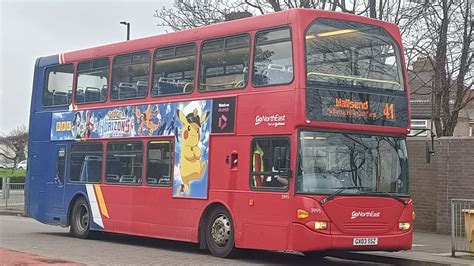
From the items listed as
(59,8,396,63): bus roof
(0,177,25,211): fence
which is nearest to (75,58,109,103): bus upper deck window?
(59,8,396,63): bus roof

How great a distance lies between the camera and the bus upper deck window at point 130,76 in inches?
637

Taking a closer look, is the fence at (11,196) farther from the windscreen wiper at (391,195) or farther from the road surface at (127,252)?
the windscreen wiper at (391,195)

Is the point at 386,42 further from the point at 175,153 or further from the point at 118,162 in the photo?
the point at 118,162

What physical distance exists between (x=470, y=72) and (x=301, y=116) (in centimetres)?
1210

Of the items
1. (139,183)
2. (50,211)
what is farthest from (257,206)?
(50,211)

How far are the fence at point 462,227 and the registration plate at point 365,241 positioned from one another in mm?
2007

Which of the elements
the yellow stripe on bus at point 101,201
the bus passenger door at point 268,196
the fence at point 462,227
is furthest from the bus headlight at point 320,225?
the yellow stripe on bus at point 101,201

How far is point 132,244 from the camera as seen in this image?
16875 mm

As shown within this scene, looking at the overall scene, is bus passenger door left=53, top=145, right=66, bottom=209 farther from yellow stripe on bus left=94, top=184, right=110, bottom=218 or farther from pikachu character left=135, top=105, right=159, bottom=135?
pikachu character left=135, top=105, right=159, bottom=135

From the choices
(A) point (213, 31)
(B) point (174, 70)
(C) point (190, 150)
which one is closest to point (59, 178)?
(B) point (174, 70)

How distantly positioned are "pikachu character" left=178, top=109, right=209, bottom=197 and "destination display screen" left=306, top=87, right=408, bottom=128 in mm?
2702

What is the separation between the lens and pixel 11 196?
34375mm

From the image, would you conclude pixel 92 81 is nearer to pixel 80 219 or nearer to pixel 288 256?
pixel 80 219

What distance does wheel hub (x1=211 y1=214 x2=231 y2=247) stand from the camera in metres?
13.7
